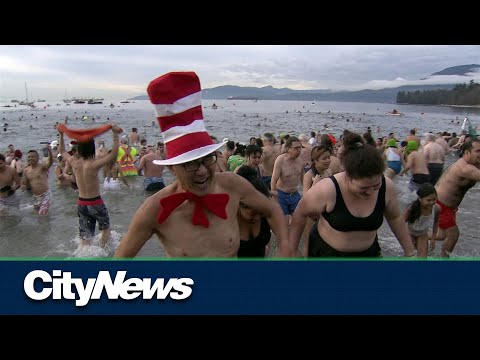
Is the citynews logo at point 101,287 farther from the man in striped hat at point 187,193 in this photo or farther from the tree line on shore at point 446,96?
the tree line on shore at point 446,96

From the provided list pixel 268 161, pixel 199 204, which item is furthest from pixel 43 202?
pixel 199 204

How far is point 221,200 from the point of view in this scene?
7.07 ft

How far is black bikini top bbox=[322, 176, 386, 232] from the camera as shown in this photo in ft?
8.68

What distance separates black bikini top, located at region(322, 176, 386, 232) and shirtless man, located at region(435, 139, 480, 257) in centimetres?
280

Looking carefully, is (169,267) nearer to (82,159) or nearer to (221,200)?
(221,200)

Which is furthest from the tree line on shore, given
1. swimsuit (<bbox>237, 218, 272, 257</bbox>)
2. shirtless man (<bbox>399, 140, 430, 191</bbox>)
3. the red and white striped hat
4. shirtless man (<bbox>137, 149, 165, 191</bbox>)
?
the red and white striped hat

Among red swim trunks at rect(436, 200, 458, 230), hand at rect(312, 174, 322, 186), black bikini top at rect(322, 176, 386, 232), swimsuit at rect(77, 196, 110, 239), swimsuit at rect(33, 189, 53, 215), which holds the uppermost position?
A: black bikini top at rect(322, 176, 386, 232)

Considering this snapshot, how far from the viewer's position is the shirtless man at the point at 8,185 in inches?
277

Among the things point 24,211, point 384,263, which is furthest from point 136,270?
point 24,211

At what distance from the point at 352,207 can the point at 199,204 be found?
1.22m

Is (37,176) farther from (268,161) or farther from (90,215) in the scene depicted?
(268,161)

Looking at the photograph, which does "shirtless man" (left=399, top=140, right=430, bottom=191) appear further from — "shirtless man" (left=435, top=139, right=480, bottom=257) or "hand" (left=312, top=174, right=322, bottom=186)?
"hand" (left=312, top=174, right=322, bottom=186)

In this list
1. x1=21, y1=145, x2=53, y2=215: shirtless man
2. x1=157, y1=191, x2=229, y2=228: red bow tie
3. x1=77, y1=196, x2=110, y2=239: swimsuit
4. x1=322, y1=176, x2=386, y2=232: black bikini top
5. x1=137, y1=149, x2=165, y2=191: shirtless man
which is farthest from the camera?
x1=137, y1=149, x2=165, y2=191: shirtless man

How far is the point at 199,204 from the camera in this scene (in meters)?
2.12
